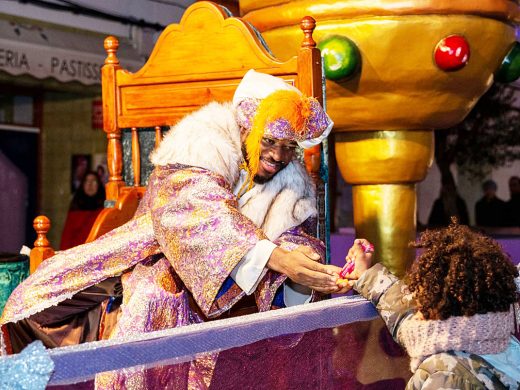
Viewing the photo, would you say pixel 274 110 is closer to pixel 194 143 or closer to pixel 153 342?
pixel 194 143

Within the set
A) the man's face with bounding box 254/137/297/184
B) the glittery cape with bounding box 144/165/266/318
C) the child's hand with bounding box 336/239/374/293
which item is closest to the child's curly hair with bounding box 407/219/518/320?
the child's hand with bounding box 336/239/374/293

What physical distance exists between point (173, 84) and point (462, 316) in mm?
1870

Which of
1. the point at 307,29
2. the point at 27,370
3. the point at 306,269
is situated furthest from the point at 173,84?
the point at 27,370

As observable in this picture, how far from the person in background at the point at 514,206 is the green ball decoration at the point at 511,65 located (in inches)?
205

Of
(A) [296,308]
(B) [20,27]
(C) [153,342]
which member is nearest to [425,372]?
(A) [296,308]

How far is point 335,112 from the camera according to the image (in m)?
3.41

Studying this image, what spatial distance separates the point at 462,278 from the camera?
1.67 m

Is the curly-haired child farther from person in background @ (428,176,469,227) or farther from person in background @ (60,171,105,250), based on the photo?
person in background @ (428,176,469,227)

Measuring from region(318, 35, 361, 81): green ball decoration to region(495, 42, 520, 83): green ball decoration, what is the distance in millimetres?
637

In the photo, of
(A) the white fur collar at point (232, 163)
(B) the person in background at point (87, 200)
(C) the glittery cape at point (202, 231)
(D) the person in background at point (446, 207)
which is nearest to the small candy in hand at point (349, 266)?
(C) the glittery cape at point (202, 231)

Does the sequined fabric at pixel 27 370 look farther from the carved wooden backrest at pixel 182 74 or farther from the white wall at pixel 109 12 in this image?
the white wall at pixel 109 12

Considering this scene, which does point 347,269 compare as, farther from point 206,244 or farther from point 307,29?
point 307,29

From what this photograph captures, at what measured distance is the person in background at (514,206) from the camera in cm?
852

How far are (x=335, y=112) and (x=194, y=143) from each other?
100 cm
